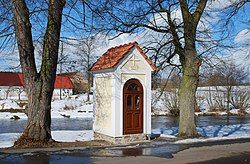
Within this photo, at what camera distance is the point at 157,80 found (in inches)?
836

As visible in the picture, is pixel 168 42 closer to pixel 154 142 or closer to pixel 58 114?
pixel 154 142

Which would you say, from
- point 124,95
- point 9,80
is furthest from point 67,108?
point 124,95

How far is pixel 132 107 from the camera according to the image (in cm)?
1741

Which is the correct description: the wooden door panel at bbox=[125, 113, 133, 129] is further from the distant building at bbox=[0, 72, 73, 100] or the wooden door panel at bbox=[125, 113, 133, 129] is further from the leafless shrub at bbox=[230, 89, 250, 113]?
the distant building at bbox=[0, 72, 73, 100]

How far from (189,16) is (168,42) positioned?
159 cm

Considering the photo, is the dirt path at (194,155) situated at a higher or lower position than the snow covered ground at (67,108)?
lower

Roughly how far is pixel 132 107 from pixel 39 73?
14.1ft

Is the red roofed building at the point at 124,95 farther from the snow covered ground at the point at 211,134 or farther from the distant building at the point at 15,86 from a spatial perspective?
the distant building at the point at 15,86

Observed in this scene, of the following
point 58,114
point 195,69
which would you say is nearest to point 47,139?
point 195,69

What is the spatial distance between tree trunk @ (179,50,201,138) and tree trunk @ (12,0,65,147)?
649 centimetres

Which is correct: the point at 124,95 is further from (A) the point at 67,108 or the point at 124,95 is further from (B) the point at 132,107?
(A) the point at 67,108

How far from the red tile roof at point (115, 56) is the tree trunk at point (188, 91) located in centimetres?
213

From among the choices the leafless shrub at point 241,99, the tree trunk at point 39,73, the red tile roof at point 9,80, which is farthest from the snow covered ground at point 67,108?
the tree trunk at point 39,73

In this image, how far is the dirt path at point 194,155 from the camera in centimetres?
1233
